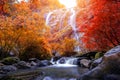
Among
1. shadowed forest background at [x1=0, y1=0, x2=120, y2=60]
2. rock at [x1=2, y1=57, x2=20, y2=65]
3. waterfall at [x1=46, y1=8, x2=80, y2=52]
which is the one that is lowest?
rock at [x1=2, y1=57, x2=20, y2=65]

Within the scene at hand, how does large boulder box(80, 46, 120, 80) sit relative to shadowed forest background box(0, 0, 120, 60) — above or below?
below

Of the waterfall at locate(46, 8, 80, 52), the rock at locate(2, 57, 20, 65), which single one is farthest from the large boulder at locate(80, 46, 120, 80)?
the waterfall at locate(46, 8, 80, 52)

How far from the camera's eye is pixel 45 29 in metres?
27.5

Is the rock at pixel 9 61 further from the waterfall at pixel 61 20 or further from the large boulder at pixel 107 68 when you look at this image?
the waterfall at pixel 61 20

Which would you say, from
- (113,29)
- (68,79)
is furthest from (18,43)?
(68,79)

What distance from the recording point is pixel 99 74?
7.93 m

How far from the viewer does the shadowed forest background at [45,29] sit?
1197cm

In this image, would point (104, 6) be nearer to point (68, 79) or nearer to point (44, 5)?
point (68, 79)

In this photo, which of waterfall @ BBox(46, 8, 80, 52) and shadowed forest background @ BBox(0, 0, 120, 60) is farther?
waterfall @ BBox(46, 8, 80, 52)

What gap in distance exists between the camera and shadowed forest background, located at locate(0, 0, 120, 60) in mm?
11969

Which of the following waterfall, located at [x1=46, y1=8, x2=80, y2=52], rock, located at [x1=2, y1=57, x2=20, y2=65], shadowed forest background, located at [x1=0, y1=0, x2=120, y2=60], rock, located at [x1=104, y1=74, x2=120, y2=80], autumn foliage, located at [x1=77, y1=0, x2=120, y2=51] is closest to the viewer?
rock, located at [x1=104, y1=74, x2=120, y2=80]

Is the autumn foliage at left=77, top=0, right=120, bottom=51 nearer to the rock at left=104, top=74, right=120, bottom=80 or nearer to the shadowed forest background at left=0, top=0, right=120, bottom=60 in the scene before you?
the shadowed forest background at left=0, top=0, right=120, bottom=60

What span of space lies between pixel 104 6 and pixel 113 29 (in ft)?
6.82

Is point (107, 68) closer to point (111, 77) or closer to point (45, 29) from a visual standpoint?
point (111, 77)
